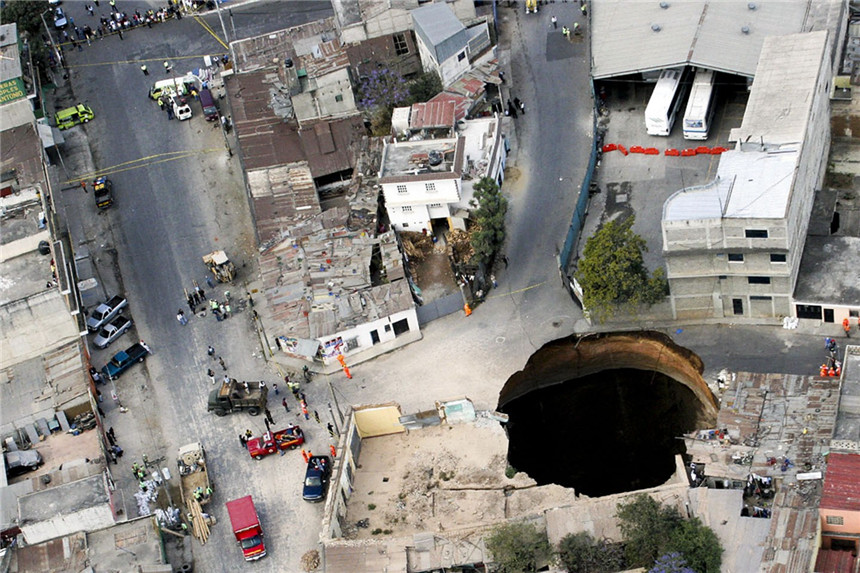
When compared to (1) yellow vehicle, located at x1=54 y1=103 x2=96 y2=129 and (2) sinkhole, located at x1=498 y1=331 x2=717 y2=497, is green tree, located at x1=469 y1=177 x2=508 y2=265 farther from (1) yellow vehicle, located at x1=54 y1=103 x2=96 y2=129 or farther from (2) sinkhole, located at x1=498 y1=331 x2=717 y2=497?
(1) yellow vehicle, located at x1=54 y1=103 x2=96 y2=129

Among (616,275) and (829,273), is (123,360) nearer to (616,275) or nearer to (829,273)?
(616,275)

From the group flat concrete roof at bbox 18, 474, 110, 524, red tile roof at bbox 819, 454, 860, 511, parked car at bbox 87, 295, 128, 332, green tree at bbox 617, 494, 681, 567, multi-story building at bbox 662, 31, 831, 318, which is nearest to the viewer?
red tile roof at bbox 819, 454, 860, 511

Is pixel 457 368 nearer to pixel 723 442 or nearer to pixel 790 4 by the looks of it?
pixel 723 442

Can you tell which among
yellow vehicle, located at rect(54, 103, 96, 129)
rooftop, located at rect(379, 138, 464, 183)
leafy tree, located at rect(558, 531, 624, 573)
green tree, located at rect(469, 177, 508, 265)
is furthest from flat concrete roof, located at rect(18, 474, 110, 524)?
yellow vehicle, located at rect(54, 103, 96, 129)

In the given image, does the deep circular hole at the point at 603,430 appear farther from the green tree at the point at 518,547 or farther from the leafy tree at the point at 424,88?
the leafy tree at the point at 424,88

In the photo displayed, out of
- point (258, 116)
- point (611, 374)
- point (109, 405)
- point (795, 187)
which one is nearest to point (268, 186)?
point (258, 116)

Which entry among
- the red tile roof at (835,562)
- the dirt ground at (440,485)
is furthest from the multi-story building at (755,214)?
the red tile roof at (835,562)
